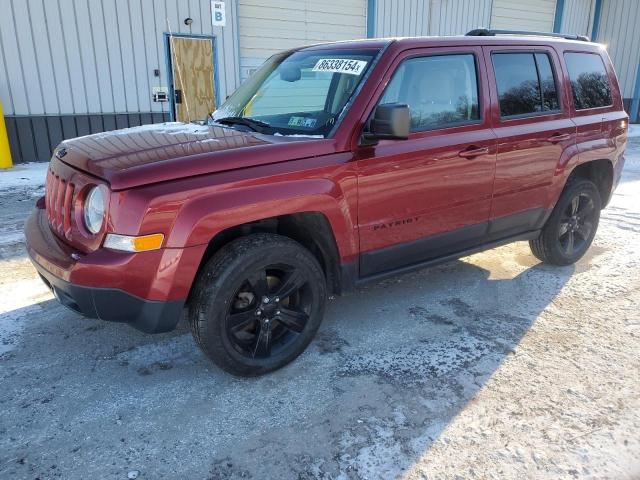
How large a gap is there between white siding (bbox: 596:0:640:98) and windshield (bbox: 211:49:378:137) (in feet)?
61.1

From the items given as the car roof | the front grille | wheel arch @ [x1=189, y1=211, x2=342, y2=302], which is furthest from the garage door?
wheel arch @ [x1=189, y1=211, x2=342, y2=302]

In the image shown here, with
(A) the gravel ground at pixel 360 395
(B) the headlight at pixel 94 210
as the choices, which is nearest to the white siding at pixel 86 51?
(A) the gravel ground at pixel 360 395

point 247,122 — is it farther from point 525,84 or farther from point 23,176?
point 23,176

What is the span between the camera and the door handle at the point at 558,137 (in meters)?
3.98

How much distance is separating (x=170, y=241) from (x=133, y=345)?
117 cm

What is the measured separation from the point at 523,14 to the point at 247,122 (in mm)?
16159

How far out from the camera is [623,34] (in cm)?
1841

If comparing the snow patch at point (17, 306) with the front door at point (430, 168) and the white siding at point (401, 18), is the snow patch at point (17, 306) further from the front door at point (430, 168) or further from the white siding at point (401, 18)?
the white siding at point (401, 18)

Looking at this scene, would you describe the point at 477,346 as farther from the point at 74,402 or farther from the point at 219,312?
the point at 74,402

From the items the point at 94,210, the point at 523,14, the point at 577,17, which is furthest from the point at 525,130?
the point at 577,17

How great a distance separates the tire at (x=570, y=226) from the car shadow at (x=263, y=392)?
2.33ft

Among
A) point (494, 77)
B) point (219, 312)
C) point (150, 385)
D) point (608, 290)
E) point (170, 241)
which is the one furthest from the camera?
point (608, 290)

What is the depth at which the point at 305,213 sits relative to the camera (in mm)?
2936

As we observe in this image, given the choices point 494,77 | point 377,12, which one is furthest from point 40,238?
point 377,12
